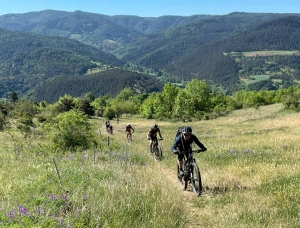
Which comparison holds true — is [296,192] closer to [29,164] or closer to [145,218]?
[145,218]

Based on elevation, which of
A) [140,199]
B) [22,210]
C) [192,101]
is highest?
[22,210]

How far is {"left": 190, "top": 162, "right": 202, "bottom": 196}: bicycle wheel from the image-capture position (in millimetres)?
8523

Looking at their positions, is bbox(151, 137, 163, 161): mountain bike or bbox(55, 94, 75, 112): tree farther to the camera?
bbox(55, 94, 75, 112): tree

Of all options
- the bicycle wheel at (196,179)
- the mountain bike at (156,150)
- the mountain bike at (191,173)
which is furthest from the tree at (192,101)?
the bicycle wheel at (196,179)

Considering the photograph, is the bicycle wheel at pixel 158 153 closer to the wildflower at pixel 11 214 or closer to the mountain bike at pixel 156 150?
the mountain bike at pixel 156 150

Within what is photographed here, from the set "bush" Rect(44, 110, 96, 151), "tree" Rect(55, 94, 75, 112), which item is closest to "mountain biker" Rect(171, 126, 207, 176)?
"bush" Rect(44, 110, 96, 151)

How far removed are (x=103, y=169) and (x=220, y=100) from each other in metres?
91.6

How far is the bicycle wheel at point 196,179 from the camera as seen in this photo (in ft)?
28.0

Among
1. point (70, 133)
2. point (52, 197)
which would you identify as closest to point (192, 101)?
point (70, 133)

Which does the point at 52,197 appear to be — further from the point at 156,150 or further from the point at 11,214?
the point at 156,150

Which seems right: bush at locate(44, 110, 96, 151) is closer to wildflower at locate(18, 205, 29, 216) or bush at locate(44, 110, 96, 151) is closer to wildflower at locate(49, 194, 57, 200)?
wildflower at locate(49, 194, 57, 200)

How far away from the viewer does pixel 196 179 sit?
8.73 metres

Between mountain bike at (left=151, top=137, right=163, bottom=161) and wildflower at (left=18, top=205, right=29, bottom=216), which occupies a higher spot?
wildflower at (left=18, top=205, right=29, bottom=216)

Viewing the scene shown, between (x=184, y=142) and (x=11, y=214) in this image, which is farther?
(x=184, y=142)
